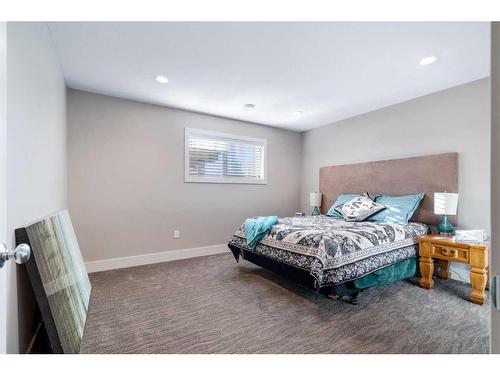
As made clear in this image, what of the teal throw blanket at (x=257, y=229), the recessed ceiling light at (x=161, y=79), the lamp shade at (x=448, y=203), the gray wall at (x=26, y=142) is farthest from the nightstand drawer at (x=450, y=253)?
the recessed ceiling light at (x=161, y=79)

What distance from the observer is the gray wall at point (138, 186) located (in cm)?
315

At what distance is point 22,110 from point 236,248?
8.34 ft

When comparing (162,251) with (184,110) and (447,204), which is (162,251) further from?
(447,204)

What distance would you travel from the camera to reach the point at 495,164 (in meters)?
0.54

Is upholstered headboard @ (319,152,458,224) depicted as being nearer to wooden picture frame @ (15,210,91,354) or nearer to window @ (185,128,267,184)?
window @ (185,128,267,184)

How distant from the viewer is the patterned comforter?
2.13 metres

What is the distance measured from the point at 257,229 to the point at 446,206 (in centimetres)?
219

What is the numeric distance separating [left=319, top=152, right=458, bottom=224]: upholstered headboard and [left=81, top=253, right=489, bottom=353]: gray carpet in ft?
3.70

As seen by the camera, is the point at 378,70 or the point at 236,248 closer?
the point at 378,70

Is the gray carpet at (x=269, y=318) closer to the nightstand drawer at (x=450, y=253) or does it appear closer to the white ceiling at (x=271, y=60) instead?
the nightstand drawer at (x=450, y=253)

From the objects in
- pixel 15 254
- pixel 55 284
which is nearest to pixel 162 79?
pixel 55 284

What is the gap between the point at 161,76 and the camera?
108 inches
